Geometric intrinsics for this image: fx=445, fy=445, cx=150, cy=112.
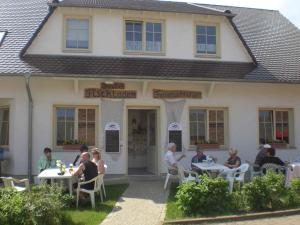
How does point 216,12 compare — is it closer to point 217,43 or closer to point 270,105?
point 217,43

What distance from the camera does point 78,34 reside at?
15086mm

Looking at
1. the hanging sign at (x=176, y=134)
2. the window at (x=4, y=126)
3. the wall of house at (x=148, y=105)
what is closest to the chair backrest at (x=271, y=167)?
the wall of house at (x=148, y=105)

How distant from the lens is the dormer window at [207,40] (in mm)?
15922

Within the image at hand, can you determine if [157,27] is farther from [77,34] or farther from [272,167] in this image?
[272,167]

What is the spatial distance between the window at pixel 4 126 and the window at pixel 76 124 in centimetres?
162

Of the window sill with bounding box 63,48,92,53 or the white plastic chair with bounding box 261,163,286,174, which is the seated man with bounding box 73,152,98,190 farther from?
the window sill with bounding box 63,48,92,53

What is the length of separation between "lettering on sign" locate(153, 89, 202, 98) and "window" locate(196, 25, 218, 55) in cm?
170

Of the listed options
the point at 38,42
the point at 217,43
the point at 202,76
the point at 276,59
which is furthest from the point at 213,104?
the point at 38,42

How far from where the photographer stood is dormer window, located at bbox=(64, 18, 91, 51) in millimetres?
15008

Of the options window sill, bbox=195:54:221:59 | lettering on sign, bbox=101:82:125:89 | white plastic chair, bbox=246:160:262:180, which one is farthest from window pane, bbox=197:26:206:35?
white plastic chair, bbox=246:160:262:180

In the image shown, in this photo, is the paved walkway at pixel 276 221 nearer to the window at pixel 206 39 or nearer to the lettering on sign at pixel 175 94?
the lettering on sign at pixel 175 94

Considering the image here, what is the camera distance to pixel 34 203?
7.85 m

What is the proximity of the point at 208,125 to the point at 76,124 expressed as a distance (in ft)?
14.8

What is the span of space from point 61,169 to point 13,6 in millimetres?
9561
